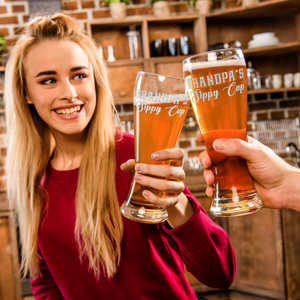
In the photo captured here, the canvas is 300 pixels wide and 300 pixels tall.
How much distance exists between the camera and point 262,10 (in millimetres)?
2768

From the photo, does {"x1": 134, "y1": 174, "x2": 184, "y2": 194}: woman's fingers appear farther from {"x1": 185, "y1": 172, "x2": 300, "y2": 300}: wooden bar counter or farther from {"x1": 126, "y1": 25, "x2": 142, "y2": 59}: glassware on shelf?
{"x1": 126, "y1": 25, "x2": 142, "y2": 59}: glassware on shelf

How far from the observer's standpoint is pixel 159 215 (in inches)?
26.4

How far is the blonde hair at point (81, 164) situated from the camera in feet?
3.53

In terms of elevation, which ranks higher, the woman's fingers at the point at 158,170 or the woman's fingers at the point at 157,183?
the woman's fingers at the point at 158,170

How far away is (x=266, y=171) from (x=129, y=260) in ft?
1.83

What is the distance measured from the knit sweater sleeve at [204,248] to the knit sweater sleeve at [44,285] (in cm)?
56

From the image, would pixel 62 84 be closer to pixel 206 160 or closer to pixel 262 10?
pixel 206 160

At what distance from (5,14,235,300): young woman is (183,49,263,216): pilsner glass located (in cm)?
24

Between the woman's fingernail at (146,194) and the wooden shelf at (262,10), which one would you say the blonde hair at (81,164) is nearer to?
the woman's fingernail at (146,194)

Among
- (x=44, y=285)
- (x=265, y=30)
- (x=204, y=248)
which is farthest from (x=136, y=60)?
(x=204, y=248)

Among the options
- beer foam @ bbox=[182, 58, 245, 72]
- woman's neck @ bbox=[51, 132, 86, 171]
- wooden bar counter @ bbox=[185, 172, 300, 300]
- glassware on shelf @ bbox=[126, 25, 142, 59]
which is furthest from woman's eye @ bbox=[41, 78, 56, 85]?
glassware on shelf @ bbox=[126, 25, 142, 59]

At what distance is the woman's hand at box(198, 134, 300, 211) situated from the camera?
0.59 meters

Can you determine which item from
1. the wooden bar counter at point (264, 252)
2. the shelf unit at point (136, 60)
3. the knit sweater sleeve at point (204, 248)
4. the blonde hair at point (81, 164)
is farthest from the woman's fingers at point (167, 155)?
the shelf unit at point (136, 60)

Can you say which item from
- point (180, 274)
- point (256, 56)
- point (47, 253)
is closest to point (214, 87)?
point (180, 274)
